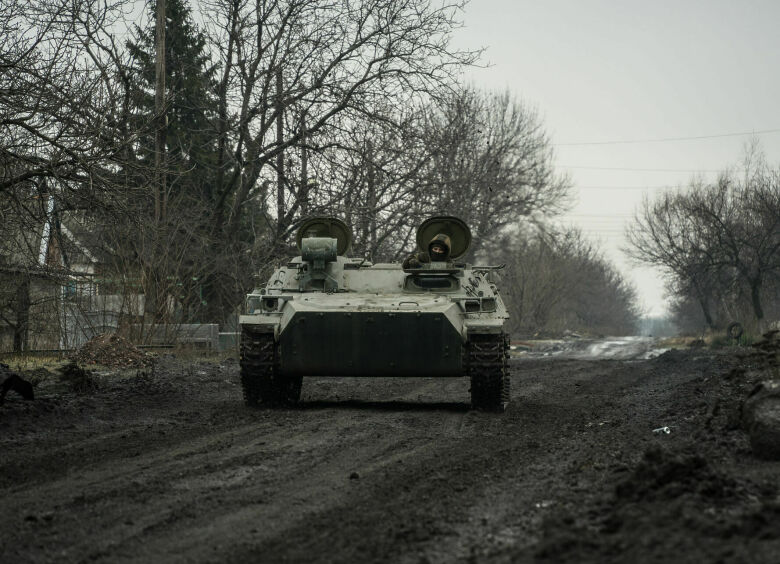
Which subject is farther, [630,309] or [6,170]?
[630,309]

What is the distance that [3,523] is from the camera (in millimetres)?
5473

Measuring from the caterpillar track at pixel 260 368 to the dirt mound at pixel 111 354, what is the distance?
590cm

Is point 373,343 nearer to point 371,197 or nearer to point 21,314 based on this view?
point 21,314

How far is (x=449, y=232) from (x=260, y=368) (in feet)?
11.5

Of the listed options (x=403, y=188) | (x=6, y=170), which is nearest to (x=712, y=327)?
(x=403, y=188)

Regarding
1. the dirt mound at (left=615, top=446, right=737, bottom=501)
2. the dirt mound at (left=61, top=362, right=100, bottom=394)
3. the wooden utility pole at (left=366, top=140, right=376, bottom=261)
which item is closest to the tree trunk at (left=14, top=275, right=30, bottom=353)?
the dirt mound at (left=61, top=362, right=100, bottom=394)

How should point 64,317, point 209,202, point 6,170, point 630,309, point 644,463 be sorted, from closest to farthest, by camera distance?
1. point 644,463
2. point 6,170
3. point 64,317
4. point 209,202
5. point 630,309

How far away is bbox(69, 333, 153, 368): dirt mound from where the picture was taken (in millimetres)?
17844

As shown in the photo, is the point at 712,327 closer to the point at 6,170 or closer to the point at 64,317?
the point at 64,317

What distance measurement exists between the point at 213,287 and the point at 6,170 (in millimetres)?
14772

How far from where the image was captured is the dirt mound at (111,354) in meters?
17.8

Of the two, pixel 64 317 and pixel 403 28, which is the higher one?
pixel 403 28

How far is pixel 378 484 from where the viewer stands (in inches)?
262

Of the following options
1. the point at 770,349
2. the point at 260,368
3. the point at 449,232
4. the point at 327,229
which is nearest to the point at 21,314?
the point at 327,229
